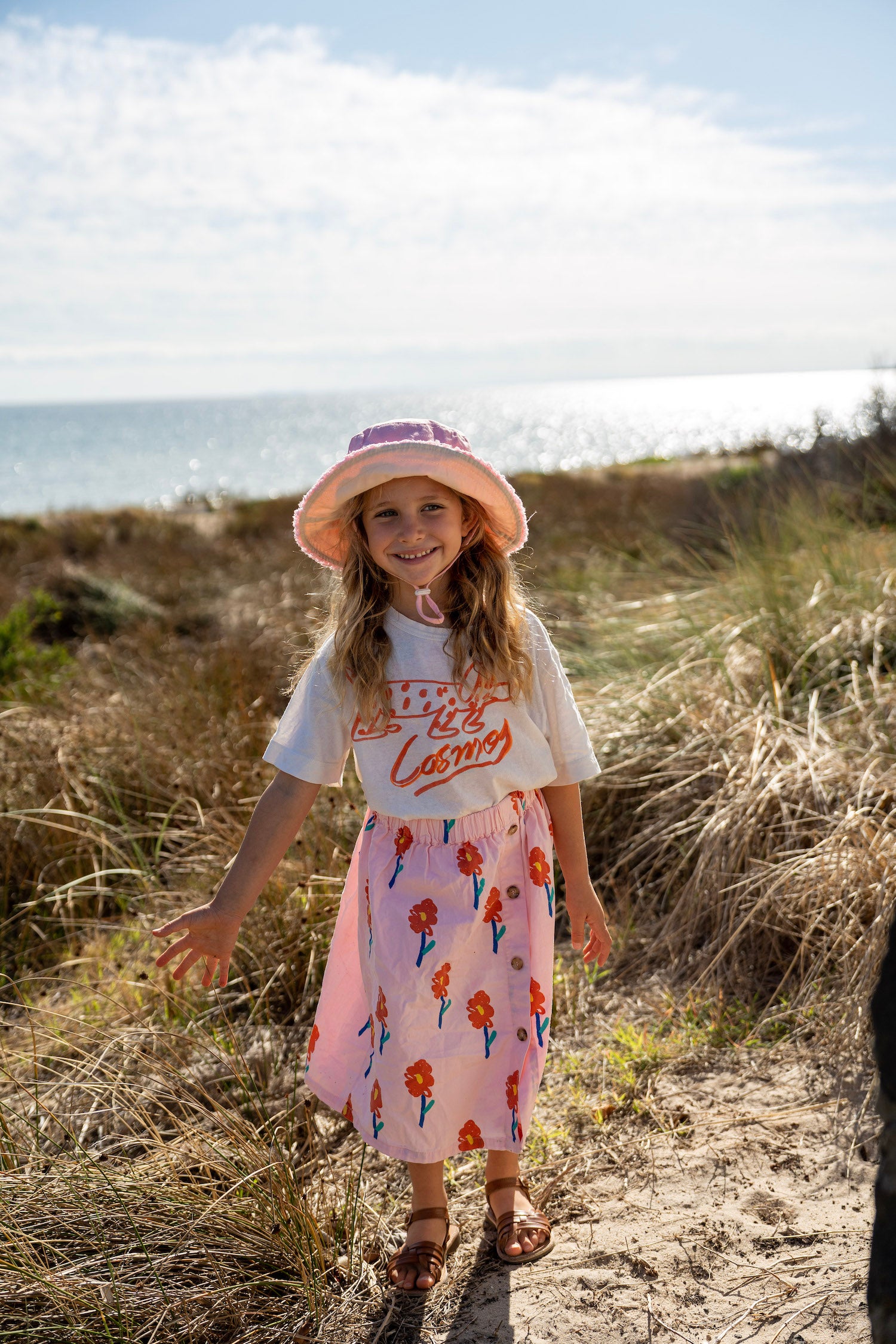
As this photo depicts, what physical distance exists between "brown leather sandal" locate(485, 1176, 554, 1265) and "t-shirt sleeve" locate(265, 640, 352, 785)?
3.08ft

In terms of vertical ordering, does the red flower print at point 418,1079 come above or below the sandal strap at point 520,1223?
above

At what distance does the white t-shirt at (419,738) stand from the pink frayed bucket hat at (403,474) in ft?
0.85

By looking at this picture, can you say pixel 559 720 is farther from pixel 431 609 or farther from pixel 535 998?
pixel 535 998

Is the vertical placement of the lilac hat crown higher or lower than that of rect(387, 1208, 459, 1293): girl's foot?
higher

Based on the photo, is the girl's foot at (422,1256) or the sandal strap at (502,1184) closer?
the girl's foot at (422,1256)

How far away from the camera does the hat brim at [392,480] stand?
1.87 meters

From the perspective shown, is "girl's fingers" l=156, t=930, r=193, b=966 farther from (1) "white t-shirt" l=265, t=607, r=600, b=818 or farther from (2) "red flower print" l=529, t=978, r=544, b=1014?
(2) "red flower print" l=529, t=978, r=544, b=1014

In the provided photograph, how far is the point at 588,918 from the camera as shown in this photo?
6.89 feet

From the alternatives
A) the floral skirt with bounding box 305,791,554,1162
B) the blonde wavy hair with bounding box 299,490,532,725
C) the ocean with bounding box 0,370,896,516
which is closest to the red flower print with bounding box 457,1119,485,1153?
the floral skirt with bounding box 305,791,554,1162

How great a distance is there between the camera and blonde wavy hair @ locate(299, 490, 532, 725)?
1.94m

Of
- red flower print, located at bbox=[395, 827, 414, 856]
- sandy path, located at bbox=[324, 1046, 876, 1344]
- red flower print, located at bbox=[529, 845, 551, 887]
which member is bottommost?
sandy path, located at bbox=[324, 1046, 876, 1344]

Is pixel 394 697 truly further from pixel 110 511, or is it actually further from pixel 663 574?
pixel 110 511

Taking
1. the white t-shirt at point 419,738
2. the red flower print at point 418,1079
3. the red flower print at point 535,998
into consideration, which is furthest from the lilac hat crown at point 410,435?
the red flower print at point 418,1079

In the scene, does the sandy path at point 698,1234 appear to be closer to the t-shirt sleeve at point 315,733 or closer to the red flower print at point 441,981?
the red flower print at point 441,981
